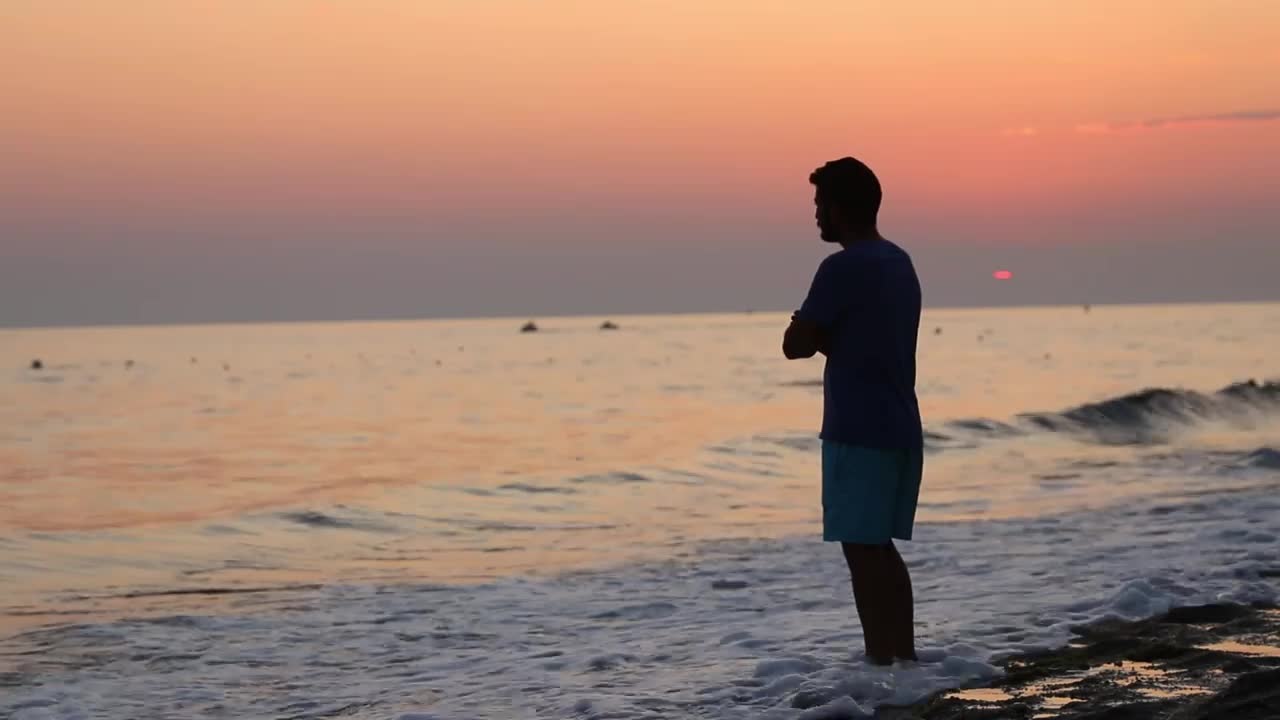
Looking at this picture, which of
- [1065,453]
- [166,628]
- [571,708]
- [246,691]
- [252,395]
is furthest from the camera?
[252,395]

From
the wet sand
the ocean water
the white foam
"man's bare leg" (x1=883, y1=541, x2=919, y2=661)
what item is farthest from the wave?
"man's bare leg" (x1=883, y1=541, x2=919, y2=661)

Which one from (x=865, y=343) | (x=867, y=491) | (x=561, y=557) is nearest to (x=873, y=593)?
A: (x=867, y=491)

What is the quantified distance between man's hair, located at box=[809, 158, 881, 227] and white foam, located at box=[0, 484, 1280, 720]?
1982 millimetres

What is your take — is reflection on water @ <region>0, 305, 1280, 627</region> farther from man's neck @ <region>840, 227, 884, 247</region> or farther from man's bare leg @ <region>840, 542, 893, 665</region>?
man's neck @ <region>840, 227, 884, 247</region>

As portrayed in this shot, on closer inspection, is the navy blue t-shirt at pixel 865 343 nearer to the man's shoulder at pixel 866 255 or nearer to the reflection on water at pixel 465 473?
the man's shoulder at pixel 866 255

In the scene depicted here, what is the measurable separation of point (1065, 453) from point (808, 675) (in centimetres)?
1790

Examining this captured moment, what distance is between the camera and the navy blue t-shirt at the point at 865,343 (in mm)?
5332

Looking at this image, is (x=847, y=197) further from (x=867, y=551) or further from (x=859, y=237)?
(x=867, y=551)

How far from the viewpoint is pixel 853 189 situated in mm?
5480

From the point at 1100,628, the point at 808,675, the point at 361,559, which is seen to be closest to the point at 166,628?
the point at 361,559

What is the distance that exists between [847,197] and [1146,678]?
2.31 meters

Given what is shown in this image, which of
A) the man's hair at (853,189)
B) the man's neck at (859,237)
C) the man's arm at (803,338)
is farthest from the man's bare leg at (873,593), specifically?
the man's hair at (853,189)

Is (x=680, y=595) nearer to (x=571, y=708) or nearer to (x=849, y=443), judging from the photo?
(x=571, y=708)

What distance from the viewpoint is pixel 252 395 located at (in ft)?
143
